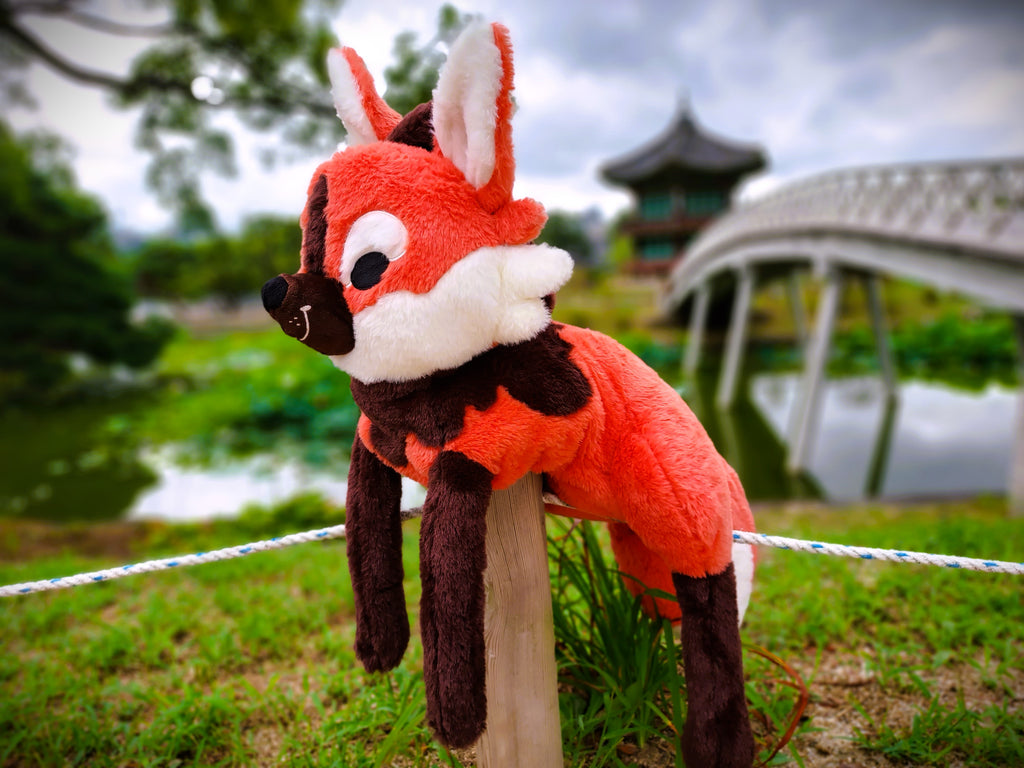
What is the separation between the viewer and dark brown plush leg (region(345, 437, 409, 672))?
1209 mm

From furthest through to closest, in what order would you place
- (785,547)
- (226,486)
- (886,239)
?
(226,486), (886,239), (785,547)

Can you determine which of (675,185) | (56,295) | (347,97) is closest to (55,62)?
(56,295)

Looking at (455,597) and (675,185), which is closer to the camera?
(455,597)

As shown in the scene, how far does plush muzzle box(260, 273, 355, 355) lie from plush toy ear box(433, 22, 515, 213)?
0.97 ft

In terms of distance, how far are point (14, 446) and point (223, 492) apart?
17.7ft

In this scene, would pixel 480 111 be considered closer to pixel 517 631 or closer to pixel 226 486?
pixel 517 631

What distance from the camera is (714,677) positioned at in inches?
42.2

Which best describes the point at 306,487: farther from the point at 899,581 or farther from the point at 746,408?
the point at 746,408

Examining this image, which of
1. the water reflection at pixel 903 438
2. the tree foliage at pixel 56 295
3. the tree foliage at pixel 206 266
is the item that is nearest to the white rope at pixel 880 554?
the water reflection at pixel 903 438

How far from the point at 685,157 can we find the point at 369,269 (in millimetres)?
22445

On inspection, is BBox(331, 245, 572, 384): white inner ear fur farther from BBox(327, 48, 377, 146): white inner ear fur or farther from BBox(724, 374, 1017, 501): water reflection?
BBox(724, 374, 1017, 501): water reflection

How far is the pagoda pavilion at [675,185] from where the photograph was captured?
2047 centimetres

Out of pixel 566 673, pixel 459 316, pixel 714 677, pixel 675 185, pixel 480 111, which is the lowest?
pixel 566 673

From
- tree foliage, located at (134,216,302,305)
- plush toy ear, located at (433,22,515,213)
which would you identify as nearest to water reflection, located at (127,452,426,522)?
plush toy ear, located at (433,22,515,213)
